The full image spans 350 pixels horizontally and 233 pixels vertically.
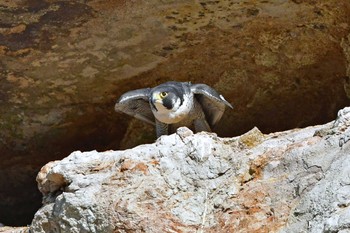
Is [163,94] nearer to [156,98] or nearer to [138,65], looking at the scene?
[156,98]

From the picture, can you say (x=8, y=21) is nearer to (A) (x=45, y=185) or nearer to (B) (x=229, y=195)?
(A) (x=45, y=185)

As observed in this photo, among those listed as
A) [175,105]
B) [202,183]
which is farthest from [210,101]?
[202,183]

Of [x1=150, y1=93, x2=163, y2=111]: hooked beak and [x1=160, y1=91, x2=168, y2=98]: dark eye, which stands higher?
[x1=160, y1=91, x2=168, y2=98]: dark eye

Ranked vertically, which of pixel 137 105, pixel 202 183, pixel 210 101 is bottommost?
pixel 137 105

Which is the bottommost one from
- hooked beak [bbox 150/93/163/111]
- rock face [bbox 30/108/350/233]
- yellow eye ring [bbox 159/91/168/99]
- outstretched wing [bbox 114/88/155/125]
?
outstretched wing [bbox 114/88/155/125]

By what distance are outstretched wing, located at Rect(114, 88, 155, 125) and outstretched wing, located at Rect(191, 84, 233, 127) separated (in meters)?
0.23

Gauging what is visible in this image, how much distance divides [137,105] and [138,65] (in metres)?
0.31

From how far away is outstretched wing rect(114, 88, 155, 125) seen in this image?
4.27 m

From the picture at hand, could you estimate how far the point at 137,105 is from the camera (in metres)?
4.38

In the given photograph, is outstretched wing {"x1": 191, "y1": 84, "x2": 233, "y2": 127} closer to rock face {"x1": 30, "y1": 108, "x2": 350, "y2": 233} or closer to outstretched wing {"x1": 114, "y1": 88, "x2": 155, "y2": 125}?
outstretched wing {"x1": 114, "y1": 88, "x2": 155, "y2": 125}

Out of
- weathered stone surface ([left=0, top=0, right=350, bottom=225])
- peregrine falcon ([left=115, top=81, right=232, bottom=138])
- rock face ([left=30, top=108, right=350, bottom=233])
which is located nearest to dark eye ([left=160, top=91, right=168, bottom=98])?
peregrine falcon ([left=115, top=81, right=232, bottom=138])

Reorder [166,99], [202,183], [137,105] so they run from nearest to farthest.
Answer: [202,183] → [166,99] → [137,105]

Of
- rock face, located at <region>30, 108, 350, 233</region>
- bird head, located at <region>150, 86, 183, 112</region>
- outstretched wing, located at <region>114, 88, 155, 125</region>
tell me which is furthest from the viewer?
outstretched wing, located at <region>114, 88, 155, 125</region>

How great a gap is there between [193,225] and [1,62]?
5.35 feet
